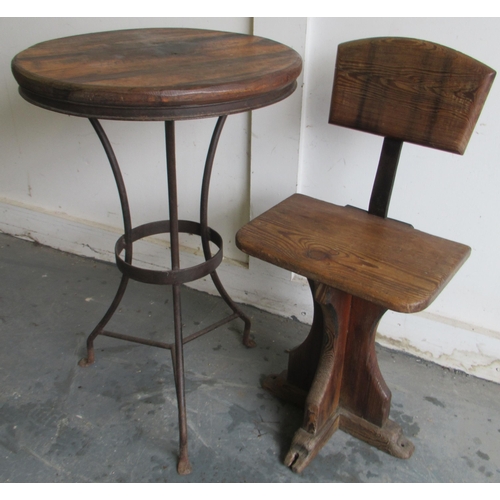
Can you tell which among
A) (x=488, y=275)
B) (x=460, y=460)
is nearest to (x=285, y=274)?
(x=488, y=275)

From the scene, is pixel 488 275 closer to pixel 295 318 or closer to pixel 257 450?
pixel 295 318

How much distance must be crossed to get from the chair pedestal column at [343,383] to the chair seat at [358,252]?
0.13 meters

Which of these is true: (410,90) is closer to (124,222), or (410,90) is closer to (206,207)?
(206,207)

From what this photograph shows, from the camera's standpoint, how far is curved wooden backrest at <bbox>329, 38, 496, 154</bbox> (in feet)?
5.28

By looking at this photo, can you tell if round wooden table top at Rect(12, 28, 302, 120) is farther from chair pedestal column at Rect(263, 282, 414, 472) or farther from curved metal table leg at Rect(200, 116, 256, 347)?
chair pedestal column at Rect(263, 282, 414, 472)

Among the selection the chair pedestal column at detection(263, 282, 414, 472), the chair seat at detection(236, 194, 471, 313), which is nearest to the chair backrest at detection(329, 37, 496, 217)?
the chair seat at detection(236, 194, 471, 313)

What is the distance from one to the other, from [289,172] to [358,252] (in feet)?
2.33

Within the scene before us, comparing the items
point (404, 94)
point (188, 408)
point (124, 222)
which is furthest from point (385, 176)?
point (188, 408)

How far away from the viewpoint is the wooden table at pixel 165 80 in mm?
1440

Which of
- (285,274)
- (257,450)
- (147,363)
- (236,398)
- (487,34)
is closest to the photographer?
(487,34)

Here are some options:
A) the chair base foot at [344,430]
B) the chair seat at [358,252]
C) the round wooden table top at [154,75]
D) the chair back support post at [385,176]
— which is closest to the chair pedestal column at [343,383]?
the chair base foot at [344,430]

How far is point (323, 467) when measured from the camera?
188 cm

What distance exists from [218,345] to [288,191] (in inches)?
26.7

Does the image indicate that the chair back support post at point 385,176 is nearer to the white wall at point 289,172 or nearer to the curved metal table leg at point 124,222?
the white wall at point 289,172
